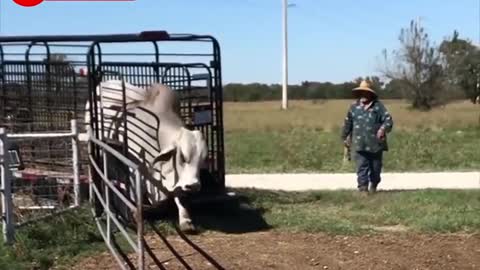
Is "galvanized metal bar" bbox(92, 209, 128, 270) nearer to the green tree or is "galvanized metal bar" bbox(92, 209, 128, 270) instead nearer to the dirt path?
the dirt path

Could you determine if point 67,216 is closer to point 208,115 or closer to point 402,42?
point 208,115

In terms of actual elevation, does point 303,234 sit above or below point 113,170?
below

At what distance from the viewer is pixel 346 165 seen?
18.5 meters

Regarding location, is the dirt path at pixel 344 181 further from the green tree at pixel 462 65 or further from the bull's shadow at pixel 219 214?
the green tree at pixel 462 65

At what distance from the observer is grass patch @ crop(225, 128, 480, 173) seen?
18.7 meters

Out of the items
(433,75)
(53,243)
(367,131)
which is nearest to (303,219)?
(367,131)

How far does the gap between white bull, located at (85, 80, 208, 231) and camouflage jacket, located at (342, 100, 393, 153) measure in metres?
2.78

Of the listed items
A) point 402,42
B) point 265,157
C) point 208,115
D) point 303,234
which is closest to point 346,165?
point 265,157

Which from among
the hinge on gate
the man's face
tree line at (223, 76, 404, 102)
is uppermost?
the hinge on gate

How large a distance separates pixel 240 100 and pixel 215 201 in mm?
68535

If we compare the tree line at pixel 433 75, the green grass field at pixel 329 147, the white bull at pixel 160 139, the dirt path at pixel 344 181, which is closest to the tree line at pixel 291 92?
the tree line at pixel 433 75

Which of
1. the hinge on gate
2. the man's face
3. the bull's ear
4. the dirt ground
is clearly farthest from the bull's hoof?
the man's face

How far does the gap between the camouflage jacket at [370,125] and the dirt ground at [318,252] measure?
2594mm

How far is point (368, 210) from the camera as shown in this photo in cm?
1165
